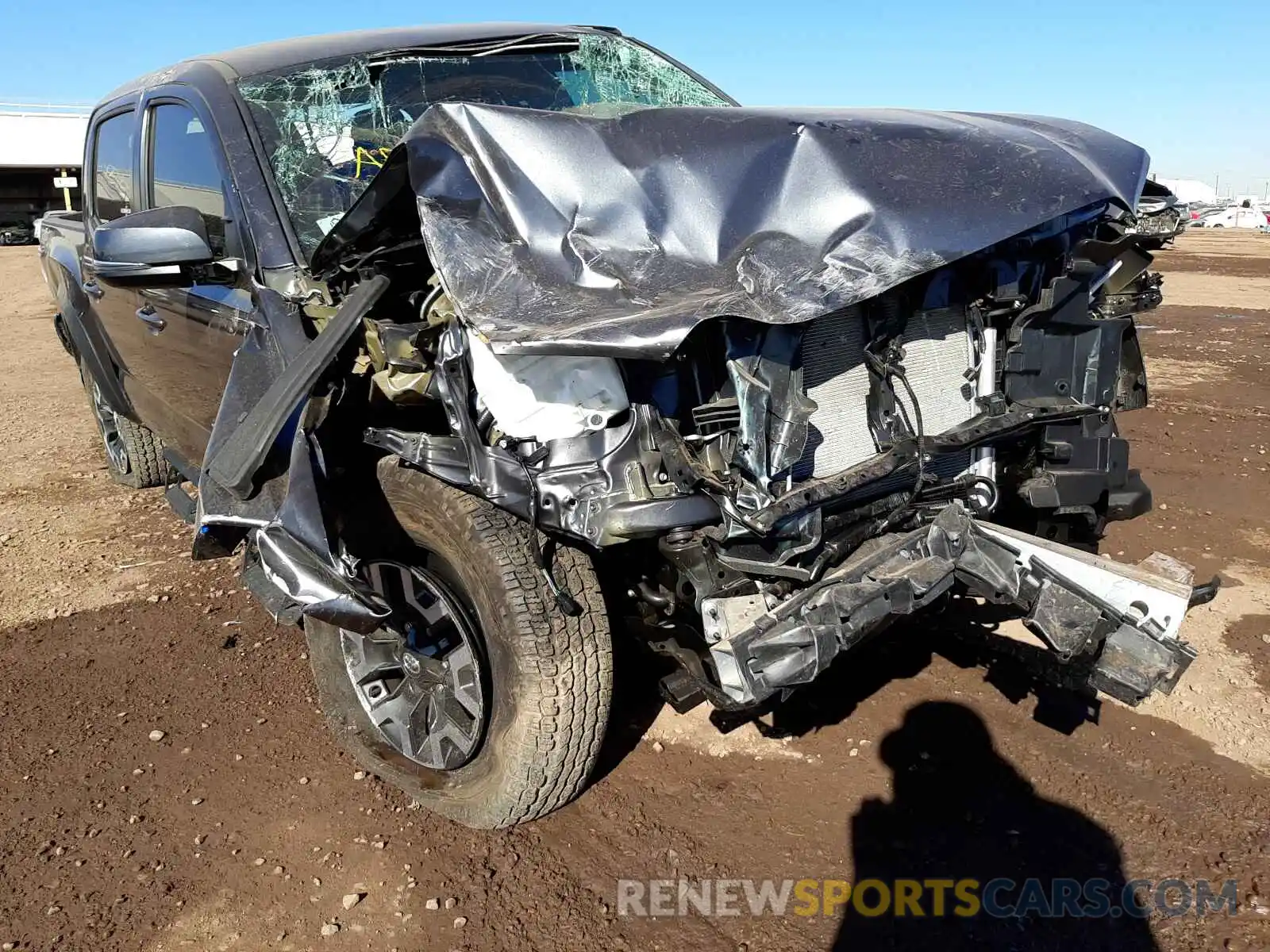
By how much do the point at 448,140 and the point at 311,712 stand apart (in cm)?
213

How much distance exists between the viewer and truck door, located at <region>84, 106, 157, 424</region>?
4164 millimetres

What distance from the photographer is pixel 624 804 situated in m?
2.96

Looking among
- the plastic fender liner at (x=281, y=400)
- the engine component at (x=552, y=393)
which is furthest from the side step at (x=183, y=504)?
the engine component at (x=552, y=393)

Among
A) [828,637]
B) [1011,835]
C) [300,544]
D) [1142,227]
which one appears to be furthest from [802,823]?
[1142,227]

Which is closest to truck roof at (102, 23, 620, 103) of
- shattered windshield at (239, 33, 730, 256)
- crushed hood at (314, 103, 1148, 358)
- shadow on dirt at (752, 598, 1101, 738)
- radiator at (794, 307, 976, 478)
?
shattered windshield at (239, 33, 730, 256)

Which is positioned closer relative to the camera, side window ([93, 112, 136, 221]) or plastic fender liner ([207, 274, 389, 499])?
plastic fender liner ([207, 274, 389, 499])

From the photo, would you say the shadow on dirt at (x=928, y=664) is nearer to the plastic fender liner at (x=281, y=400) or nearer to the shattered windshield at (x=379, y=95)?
the plastic fender liner at (x=281, y=400)

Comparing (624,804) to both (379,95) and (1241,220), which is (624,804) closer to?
(379,95)

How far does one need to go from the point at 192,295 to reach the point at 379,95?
3.22ft

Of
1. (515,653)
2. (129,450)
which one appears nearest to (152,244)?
(515,653)

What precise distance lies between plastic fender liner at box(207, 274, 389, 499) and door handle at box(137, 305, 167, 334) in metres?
1.41

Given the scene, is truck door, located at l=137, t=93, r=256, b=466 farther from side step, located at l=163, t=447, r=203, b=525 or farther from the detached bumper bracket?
the detached bumper bracket

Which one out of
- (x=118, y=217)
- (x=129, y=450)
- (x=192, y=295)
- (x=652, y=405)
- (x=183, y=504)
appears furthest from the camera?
(x=129, y=450)

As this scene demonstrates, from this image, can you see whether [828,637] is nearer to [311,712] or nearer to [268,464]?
[268,464]
